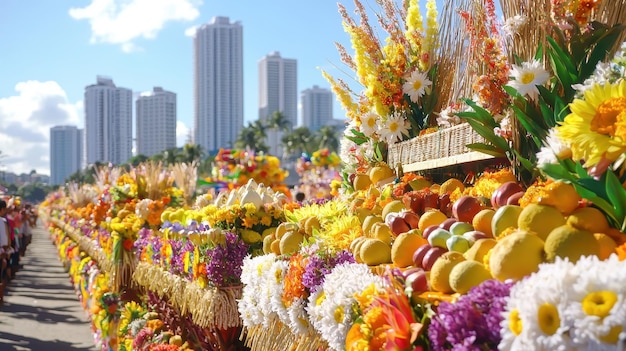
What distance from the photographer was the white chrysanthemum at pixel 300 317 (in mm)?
2652

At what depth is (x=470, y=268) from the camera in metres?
1.81

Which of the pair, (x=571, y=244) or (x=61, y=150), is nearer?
(x=571, y=244)

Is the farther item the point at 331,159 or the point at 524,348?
the point at 331,159

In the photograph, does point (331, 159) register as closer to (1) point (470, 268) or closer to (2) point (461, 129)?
(2) point (461, 129)

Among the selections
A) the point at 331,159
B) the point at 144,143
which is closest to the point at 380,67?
the point at 331,159

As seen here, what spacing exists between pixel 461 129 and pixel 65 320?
9054mm

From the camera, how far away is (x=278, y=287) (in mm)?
2900

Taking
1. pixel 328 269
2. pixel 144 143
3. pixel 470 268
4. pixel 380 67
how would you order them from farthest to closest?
pixel 144 143 < pixel 380 67 < pixel 328 269 < pixel 470 268

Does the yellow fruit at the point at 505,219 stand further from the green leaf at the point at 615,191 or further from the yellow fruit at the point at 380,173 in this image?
the yellow fruit at the point at 380,173

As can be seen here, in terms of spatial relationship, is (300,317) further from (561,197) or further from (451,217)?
(561,197)

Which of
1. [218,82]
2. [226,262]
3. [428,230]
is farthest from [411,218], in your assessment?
[218,82]

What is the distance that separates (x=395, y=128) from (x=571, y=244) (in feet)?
8.73

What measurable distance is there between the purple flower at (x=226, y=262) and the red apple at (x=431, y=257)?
7.07 ft

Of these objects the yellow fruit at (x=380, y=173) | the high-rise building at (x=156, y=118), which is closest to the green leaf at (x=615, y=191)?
the yellow fruit at (x=380, y=173)
